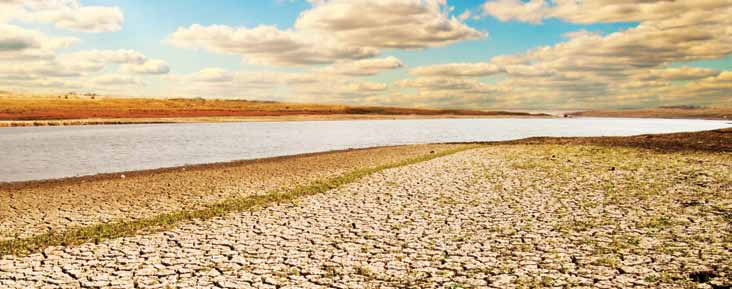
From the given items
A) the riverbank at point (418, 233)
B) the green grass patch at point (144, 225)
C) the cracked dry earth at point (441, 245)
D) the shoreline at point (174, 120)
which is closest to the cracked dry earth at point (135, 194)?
the riverbank at point (418, 233)

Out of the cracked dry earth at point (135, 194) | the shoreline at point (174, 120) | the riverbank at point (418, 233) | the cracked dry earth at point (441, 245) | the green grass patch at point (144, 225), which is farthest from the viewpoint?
the shoreline at point (174, 120)

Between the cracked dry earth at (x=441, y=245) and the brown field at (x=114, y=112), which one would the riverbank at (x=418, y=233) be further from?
the brown field at (x=114, y=112)

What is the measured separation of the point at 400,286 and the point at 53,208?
1495cm

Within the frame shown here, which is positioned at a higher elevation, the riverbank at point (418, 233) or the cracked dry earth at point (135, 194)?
the riverbank at point (418, 233)

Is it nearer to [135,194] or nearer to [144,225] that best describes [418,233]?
[144,225]

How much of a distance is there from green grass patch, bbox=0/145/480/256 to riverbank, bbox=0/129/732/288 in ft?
0.69

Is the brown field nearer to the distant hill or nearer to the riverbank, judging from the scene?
the distant hill

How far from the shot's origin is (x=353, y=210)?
1650 centimetres

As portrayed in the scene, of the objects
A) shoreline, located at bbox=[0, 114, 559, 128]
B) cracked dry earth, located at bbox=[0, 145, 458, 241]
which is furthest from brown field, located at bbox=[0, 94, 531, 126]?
cracked dry earth, located at bbox=[0, 145, 458, 241]

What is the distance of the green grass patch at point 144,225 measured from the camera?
1295cm

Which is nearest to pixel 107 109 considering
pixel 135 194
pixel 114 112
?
pixel 114 112

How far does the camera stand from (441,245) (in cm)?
1216

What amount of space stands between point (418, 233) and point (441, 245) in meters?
1.31

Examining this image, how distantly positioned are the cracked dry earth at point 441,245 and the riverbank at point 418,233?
4cm
